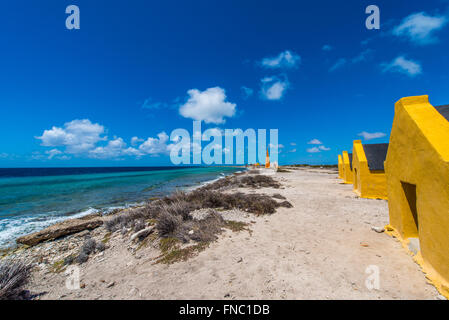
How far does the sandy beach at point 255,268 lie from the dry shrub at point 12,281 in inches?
12.6

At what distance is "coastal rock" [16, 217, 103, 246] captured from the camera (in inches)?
265

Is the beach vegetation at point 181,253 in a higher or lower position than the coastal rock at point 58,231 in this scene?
higher

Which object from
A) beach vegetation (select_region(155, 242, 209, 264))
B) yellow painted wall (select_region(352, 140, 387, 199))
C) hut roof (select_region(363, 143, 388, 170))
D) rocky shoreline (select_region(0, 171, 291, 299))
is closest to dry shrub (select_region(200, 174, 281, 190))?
yellow painted wall (select_region(352, 140, 387, 199))

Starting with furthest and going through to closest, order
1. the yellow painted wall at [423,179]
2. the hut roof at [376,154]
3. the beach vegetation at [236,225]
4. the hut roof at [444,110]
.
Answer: the hut roof at [376,154]
the beach vegetation at [236,225]
the hut roof at [444,110]
the yellow painted wall at [423,179]

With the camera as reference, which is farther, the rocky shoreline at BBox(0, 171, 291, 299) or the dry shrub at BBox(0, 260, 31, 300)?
the rocky shoreline at BBox(0, 171, 291, 299)

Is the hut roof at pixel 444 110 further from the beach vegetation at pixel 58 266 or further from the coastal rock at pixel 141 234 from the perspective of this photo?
the beach vegetation at pixel 58 266

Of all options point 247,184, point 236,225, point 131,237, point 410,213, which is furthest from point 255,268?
point 247,184

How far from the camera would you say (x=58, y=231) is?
7.12 m

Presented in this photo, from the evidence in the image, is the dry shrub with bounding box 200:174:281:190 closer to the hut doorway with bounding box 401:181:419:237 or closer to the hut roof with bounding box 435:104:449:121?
the hut doorway with bounding box 401:181:419:237

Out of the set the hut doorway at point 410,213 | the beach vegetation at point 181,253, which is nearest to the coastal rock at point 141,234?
the beach vegetation at point 181,253

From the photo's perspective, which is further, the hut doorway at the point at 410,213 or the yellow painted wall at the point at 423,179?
the hut doorway at the point at 410,213

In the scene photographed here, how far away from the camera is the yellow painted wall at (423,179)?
2914 mm

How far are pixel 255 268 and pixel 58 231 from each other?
28.1ft

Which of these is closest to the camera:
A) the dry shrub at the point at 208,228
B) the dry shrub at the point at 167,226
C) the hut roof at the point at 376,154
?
the dry shrub at the point at 208,228
